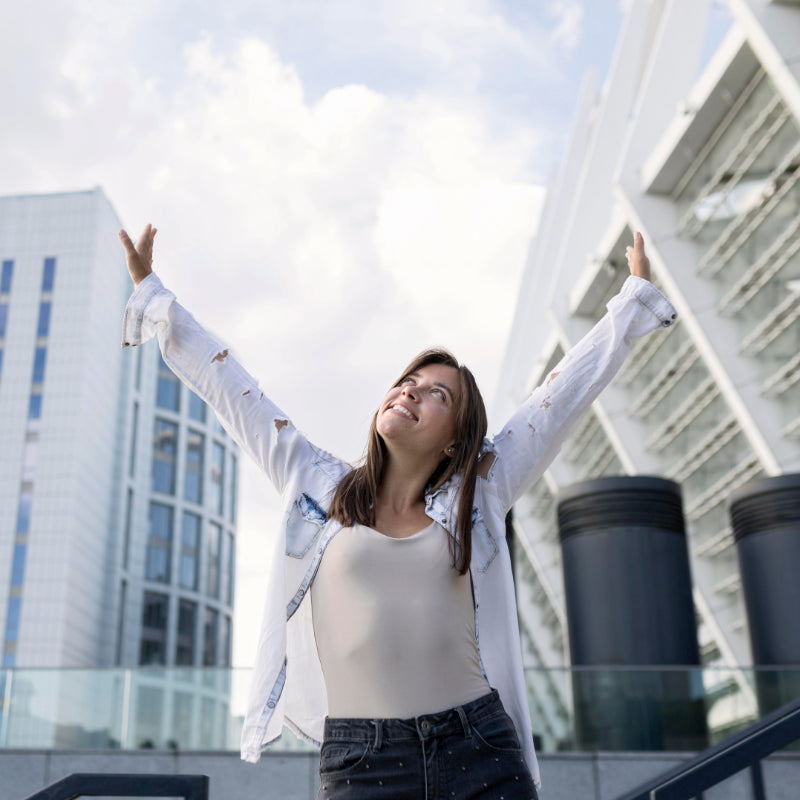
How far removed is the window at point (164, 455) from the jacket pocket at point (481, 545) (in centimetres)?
5636

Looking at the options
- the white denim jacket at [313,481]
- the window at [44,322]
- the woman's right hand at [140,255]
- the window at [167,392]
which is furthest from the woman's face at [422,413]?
the window at [167,392]

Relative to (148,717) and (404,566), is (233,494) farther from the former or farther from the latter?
(404,566)

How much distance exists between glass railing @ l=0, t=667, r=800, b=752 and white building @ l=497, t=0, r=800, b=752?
6cm

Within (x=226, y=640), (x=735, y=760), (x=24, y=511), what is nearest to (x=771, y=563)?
(x=735, y=760)

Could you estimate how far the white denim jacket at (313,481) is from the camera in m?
2.41

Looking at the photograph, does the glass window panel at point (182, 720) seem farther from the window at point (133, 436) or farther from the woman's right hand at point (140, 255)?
the window at point (133, 436)

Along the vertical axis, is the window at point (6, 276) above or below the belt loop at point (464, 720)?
above

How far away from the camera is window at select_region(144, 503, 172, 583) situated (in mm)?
55438

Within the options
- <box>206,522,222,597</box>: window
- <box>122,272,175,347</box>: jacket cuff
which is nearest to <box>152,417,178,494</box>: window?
<box>206,522,222,597</box>: window

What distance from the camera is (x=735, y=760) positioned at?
3086 mm

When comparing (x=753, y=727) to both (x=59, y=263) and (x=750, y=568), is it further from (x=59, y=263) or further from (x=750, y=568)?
(x=59, y=263)

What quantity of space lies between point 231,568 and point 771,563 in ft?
177

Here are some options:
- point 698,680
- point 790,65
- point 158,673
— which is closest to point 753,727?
point 698,680

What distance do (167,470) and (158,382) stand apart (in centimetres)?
526
